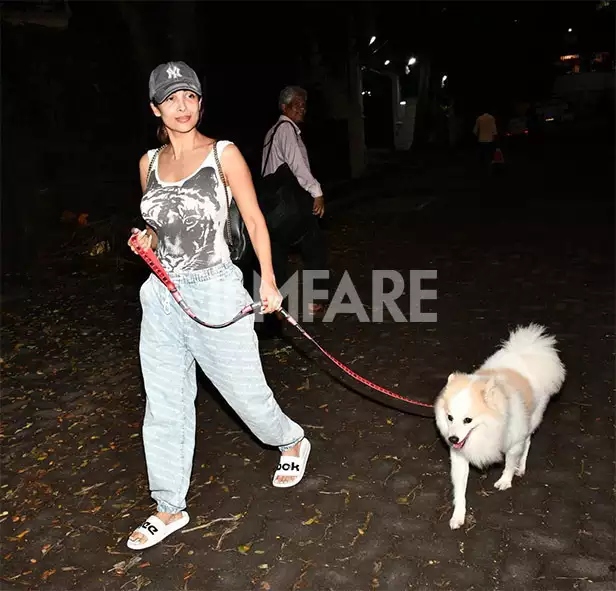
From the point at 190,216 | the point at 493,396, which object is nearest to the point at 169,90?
the point at 190,216

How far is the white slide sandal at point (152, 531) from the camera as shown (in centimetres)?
422

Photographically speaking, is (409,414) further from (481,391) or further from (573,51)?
(573,51)

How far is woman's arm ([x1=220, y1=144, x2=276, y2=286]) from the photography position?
4004mm

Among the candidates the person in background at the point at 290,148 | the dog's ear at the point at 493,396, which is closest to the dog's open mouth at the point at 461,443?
the dog's ear at the point at 493,396

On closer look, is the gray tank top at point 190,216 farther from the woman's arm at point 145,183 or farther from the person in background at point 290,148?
the person in background at point 290,148

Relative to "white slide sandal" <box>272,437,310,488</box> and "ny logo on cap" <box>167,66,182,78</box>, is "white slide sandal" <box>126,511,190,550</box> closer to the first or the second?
"white slide sandal" <box>272,437,310,488</box>

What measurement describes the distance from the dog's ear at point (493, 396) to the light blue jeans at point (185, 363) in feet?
4.12

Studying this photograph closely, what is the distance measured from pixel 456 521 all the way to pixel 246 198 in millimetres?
2195

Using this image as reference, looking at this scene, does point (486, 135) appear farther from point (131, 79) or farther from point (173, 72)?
point (173, 72)

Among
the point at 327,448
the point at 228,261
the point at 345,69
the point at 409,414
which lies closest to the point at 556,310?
the point at 409,414

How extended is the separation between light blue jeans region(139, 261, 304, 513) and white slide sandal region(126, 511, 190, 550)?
0.28 feet

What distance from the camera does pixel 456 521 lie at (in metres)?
4.30

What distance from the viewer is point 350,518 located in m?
4.48

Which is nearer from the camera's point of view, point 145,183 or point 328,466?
point 145,183
